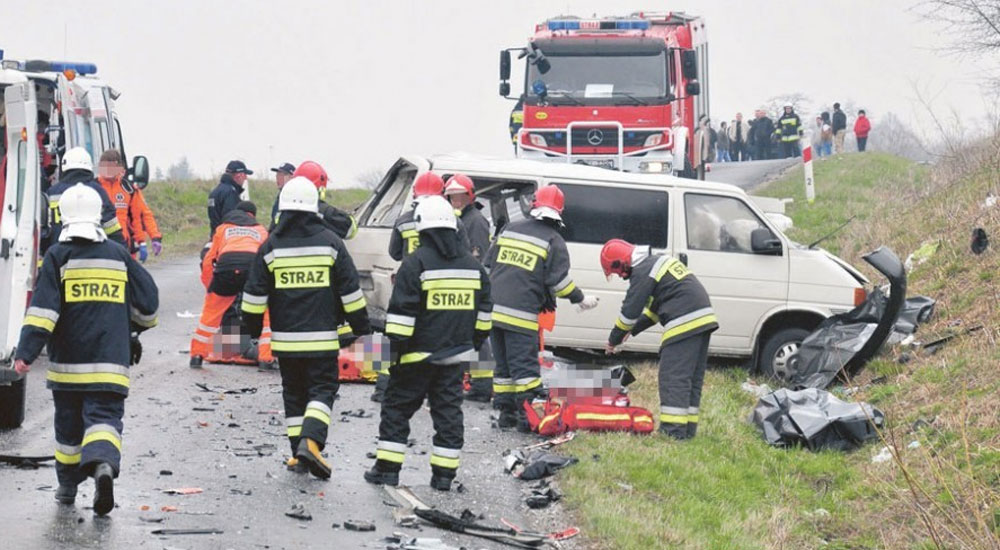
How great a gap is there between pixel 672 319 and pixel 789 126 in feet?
97.6

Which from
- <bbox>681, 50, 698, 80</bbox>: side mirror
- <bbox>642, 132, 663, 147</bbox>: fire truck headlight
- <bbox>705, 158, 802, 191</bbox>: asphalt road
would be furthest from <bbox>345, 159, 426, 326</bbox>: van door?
<bbox>705, 158, 802, 191</bbox>: asphalt road

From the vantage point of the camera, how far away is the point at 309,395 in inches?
340

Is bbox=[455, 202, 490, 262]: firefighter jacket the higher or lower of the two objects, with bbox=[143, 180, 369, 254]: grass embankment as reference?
Result: higher

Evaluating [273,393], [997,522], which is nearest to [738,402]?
[273,393]

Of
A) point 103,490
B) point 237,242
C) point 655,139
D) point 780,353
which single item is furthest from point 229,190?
point 103,490

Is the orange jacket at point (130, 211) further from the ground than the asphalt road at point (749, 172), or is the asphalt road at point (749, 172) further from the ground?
the orange jacket at point (130, 211)

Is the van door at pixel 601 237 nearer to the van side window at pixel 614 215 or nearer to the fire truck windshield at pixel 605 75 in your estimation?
the van side window at pixel 614 215

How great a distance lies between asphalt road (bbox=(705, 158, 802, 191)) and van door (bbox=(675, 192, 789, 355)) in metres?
18.1

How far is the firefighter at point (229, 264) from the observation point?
11812mm

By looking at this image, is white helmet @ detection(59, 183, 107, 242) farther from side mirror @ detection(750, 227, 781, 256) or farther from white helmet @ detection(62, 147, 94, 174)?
side mirror @ detection(750, 227, 781, 256)

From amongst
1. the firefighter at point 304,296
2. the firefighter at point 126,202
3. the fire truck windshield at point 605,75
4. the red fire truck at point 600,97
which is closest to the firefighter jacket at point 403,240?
the firefighter at point 304,296

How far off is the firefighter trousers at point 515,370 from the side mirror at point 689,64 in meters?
11.7

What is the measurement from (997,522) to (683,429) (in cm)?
320

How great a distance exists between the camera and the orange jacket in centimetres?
1412
